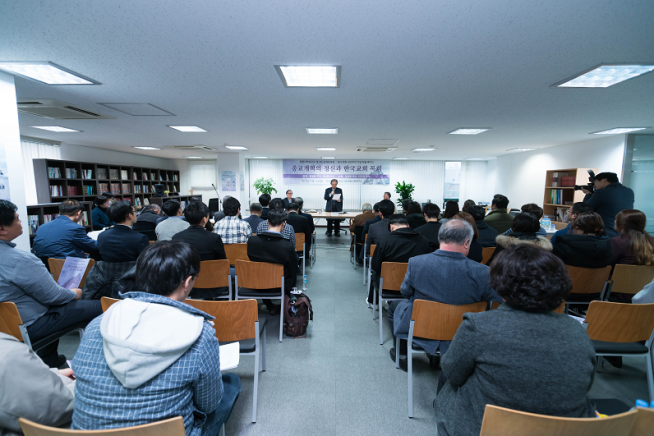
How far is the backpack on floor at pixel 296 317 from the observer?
9.25 feet

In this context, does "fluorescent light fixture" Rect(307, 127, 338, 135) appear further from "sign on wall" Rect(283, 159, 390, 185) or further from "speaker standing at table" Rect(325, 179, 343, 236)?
"sign on wall" Rect(283, 159, 390, 185)

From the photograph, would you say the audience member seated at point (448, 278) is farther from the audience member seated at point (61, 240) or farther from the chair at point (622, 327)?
the audience member seated at point (61, 240)

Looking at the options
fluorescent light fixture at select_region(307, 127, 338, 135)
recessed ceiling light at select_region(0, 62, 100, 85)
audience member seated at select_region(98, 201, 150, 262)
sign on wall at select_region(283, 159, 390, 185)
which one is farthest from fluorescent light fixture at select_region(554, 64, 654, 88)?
sign on wall at select_region(283, 159, 390, 185)

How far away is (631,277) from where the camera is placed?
8.13 feet

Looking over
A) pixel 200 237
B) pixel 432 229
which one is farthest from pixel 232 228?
pixel 432 229

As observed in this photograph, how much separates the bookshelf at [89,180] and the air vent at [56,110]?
2.60 metres

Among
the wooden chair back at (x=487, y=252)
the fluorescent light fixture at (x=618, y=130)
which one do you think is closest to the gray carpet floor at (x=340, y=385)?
the wooden chair back at (x=487, y=252)

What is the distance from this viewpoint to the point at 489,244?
3.58 meters

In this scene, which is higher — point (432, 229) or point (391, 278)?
point (432, 229)

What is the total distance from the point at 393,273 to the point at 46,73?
3745mm

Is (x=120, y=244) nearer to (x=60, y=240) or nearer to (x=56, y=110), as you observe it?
(x=60, y=240)

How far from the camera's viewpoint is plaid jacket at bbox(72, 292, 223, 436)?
0.89 m

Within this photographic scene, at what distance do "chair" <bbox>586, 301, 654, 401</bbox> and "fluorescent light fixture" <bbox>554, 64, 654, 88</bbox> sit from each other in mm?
2007

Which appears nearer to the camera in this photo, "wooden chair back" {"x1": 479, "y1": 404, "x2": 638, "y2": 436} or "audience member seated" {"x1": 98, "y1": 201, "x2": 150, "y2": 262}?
"wooden chair back" {"x1": 479, "y1": 404, "x2": 638, "y2": 436}
